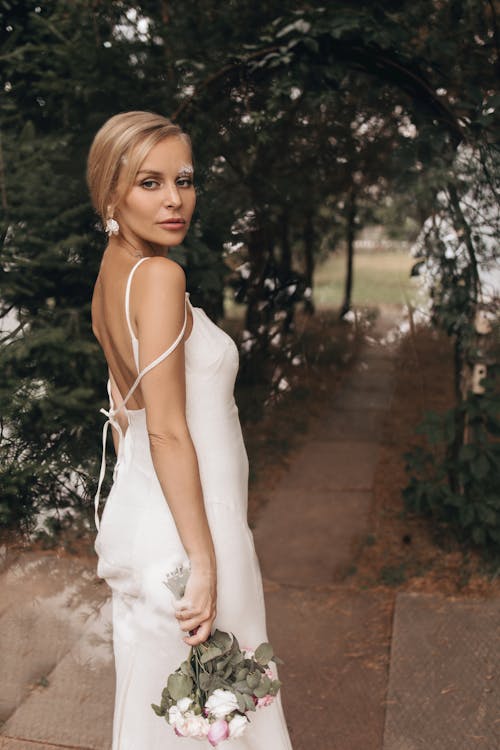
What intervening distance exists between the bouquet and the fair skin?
0.04 m

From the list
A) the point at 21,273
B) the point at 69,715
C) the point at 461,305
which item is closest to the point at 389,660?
the point at 69,715

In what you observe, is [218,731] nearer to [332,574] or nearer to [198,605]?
[198,605]

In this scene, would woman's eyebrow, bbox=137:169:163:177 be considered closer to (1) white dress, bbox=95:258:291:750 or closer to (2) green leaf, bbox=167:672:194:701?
(1) white dress, bbox=95:258:291:750

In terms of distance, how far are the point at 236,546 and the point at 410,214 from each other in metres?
3.60

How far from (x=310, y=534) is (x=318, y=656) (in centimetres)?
129

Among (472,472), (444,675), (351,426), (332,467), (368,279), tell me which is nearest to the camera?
(444,675)

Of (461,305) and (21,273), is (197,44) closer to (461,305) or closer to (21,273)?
(21,273)

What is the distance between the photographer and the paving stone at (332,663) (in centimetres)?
276

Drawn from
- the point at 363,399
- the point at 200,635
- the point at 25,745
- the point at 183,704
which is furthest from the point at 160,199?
the point at 363,399

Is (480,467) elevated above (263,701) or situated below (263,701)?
below

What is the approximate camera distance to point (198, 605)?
1470mm

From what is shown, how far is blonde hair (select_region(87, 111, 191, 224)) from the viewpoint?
4.94 feet

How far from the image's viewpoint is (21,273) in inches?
142

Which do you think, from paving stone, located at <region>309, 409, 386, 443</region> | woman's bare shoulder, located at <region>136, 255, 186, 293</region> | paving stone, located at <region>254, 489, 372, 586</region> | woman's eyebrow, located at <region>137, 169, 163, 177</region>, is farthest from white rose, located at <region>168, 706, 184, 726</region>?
paving stone, located at <region>309, 409, 386, 443</region>
